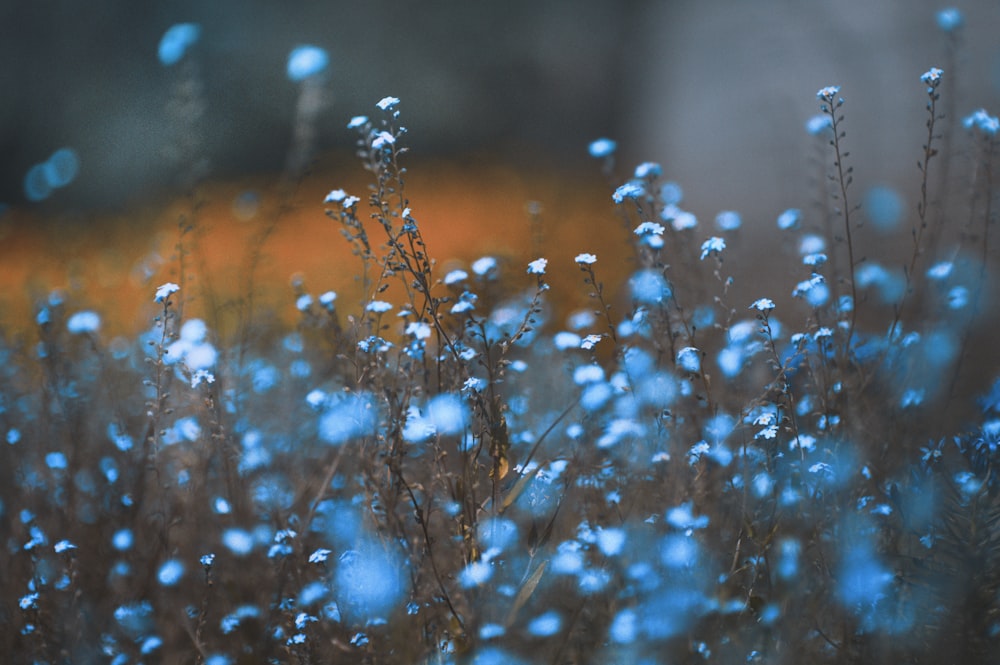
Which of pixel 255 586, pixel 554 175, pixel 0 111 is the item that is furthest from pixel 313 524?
pixel 0 111

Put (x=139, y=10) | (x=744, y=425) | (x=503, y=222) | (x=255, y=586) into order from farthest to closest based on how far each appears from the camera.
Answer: (x=139, y=10), (x=503, y=222), (x=255, y=586), (x=744, y=425)

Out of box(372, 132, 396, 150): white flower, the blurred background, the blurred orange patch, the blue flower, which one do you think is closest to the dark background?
the blurred background

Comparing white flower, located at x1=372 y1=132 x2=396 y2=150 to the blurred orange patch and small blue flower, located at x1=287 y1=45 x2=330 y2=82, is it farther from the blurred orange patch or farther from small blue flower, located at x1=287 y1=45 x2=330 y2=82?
the blurred orange patch

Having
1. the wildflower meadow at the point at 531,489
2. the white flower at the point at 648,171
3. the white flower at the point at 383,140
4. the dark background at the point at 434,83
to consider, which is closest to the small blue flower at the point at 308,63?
the wildflower meadow at the point at 531,489

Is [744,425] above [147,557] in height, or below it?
below

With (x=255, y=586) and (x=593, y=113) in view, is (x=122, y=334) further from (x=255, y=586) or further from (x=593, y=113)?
(x=593, y=113)

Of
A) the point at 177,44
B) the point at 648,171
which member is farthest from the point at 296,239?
the point at 648,171
